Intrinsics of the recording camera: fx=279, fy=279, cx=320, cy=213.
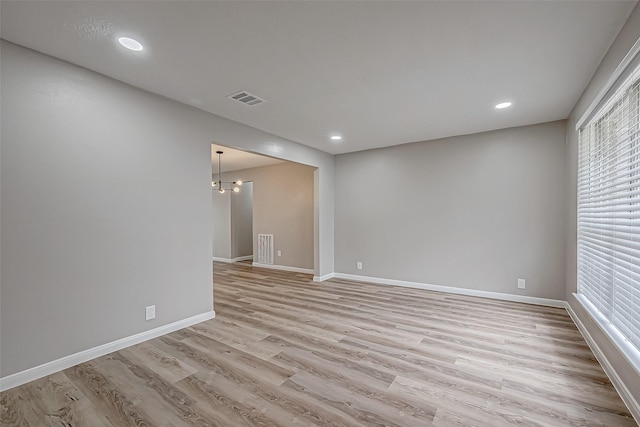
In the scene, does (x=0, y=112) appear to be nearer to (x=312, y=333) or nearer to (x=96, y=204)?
(x=96, y=204)

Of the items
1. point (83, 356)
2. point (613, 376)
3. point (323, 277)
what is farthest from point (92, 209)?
point (613, 376)

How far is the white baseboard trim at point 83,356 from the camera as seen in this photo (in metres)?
2.03

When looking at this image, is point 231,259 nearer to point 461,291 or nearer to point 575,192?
point 461,291

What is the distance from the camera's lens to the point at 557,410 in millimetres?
1754

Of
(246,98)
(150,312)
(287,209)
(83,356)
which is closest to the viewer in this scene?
(83,356)

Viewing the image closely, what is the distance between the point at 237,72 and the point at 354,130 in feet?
6.79

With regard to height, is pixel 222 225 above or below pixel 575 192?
below

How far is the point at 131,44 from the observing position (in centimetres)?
206

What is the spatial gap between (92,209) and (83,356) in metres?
1.25

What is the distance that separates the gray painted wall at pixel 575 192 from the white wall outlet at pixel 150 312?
3776 mm

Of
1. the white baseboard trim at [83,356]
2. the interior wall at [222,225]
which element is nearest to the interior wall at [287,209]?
the interior wall at [222,225]

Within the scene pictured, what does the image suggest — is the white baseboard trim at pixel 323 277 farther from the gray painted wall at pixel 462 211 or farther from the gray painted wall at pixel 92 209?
the gray painted wall at pixel 92 209

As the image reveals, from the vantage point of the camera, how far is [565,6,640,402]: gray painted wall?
1751mm

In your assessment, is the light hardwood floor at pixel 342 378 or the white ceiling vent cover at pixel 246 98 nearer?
the light hardwood floor at pixel 342 378
